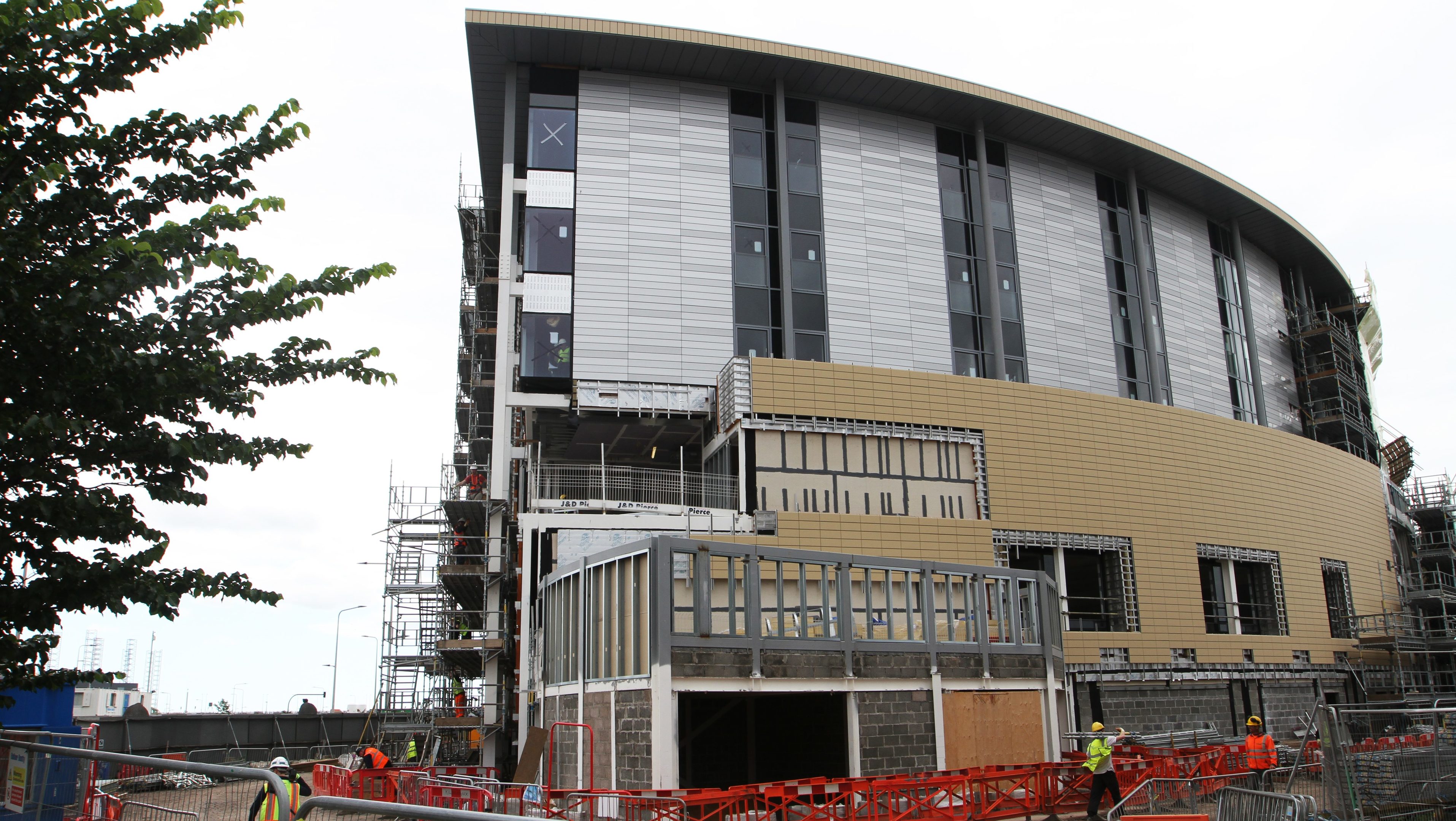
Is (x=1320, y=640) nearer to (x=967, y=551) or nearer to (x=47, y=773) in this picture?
(x=967, y=551)

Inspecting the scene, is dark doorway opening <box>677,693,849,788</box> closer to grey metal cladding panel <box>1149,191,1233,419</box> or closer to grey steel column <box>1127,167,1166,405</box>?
grey steel column <box>1127,167,1166,405</box>

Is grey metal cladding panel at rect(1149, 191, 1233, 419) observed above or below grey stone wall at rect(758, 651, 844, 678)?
above

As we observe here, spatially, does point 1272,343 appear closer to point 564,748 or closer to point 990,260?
point 990,260

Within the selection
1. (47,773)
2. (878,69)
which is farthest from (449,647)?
(878,69)

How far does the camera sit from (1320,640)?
46438mm

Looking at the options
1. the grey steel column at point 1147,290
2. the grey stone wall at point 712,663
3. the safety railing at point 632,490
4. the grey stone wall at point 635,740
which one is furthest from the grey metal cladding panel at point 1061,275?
the grey stone wall at point 635,740

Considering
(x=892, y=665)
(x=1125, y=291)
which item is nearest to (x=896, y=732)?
(x=892, y=665)

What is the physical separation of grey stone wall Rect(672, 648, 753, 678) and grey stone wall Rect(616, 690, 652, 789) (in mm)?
776

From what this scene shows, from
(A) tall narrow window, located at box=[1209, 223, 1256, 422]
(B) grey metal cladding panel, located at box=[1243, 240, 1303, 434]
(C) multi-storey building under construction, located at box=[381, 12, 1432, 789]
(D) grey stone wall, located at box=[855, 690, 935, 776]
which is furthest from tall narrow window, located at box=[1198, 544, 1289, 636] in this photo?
(D) grey stone wall, located at box=[855, 690, 935, 776]

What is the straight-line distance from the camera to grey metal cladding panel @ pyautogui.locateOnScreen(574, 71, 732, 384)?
4188 centimetres

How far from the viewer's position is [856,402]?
38594mm

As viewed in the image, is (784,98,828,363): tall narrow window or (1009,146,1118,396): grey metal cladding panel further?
(1009,146,1118,396): grey metal cladding panel

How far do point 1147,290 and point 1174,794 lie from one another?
36163 mm

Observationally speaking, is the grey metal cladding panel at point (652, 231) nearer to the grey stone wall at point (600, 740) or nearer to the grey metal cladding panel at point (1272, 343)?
the grey stone wall at point (600, 740)
